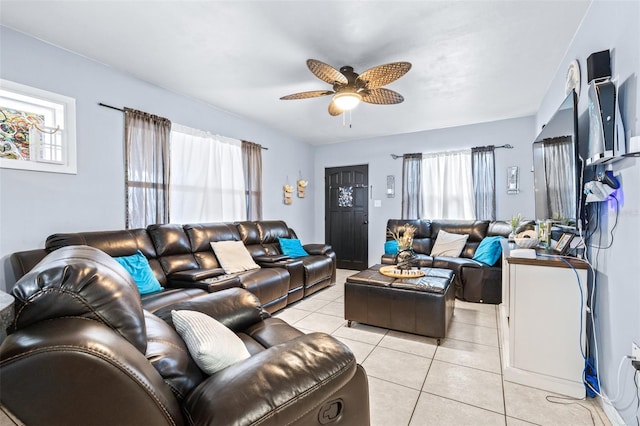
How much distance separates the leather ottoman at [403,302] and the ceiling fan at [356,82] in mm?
1805

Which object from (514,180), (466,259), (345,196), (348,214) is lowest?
(466,259)

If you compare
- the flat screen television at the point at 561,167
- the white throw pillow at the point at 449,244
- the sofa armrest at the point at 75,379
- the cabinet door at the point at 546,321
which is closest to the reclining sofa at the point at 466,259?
the white throw pillow at the point at 449,244

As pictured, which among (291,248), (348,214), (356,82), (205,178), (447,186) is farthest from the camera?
(348,214)

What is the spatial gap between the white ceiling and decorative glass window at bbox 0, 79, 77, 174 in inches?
19.7

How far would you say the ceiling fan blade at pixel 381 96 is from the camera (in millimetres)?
2864

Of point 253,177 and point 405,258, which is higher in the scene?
point 253,177

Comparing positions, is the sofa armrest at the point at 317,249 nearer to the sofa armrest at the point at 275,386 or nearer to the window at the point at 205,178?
the window at the point at 205,178

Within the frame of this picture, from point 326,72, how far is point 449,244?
3284mm

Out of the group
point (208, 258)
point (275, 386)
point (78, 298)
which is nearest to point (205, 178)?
point (208, 258)

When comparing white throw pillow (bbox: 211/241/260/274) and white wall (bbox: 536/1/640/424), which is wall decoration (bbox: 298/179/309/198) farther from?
A: white wall (bbox: 536/1/640/424)

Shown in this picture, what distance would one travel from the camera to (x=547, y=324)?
6.43ft

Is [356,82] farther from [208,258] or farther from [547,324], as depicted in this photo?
[208,258]

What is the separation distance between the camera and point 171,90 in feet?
11.7

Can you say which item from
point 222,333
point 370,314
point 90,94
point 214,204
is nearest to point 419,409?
point 370,314
